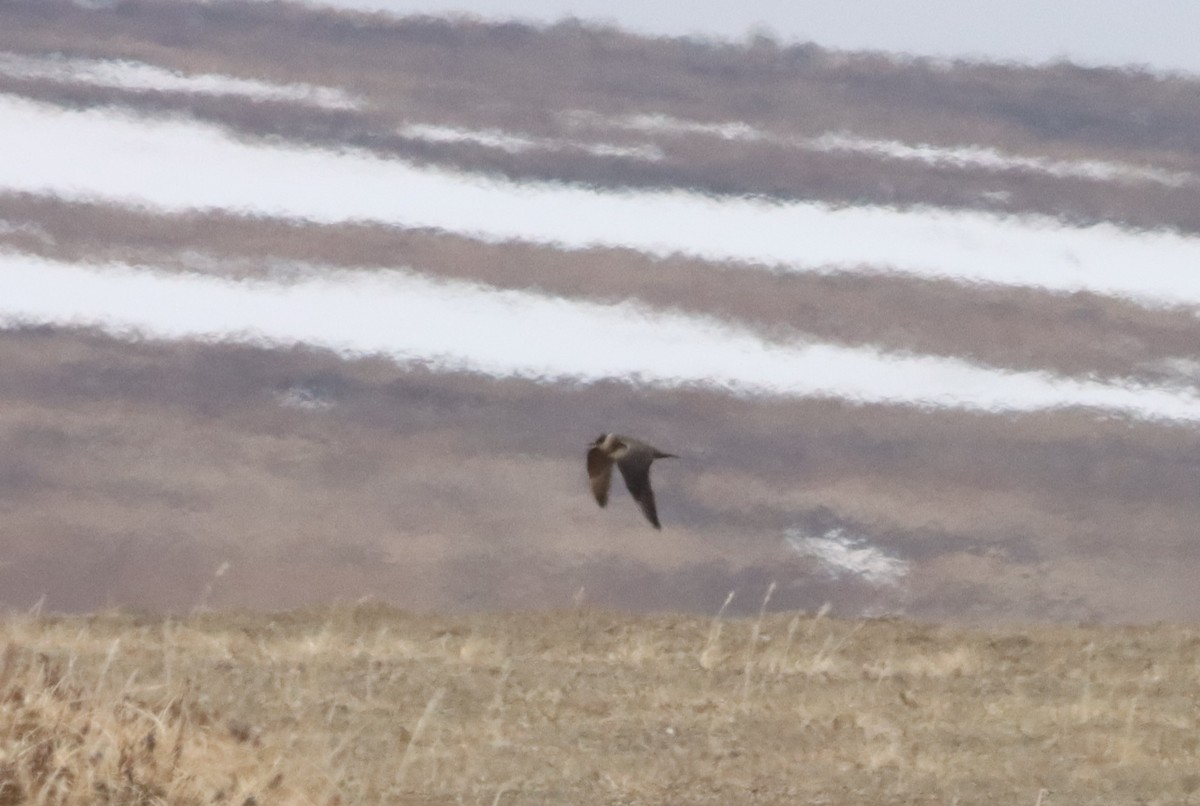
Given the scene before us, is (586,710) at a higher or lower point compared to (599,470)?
lower

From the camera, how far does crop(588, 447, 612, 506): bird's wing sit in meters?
9.49

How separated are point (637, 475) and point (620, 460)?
0.34 feet

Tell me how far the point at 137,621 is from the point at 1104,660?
6.25 m

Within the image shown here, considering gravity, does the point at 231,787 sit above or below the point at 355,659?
above

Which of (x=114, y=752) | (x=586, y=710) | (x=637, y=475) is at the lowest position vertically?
(x=586, y=710)

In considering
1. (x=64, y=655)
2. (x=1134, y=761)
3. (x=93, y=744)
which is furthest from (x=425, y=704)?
(x=93, y=744)

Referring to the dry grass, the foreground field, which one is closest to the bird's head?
the foreground field

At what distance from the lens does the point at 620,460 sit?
9484mm

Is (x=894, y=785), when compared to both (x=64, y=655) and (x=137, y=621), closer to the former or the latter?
(x=64, y=655)

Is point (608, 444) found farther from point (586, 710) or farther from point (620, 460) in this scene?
point (586, 710)

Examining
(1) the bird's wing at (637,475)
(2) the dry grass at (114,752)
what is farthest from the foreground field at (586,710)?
(1) the bird's wing at (637,475)

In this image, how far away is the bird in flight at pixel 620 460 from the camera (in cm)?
948

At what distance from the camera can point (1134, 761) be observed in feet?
37.3

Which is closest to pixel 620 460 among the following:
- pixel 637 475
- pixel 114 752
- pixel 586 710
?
pixel 637 475
